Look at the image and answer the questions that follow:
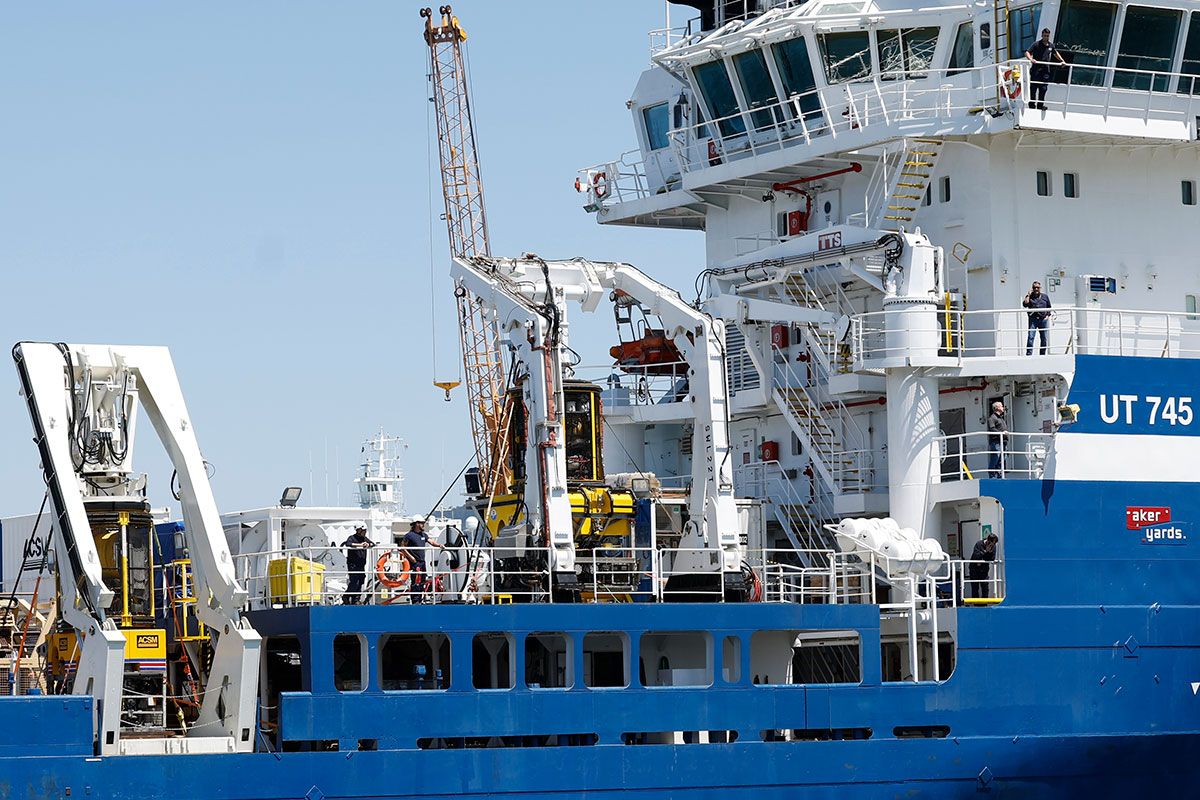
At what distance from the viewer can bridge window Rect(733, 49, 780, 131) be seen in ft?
77.8

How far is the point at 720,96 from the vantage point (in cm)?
2433

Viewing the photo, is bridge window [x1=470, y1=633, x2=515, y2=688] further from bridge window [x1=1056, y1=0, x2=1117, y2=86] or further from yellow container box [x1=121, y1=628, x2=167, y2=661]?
bridge window [x1=1056, y1=0, x2=1117, y2=86]

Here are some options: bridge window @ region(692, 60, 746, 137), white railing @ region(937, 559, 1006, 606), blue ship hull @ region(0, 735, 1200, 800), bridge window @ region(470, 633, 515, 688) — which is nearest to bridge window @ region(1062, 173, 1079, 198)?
bridge window @ region(692, 60, 746, 137)

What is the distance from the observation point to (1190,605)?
809 inches

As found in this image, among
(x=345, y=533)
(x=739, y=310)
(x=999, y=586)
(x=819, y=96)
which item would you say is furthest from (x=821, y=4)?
(x=345, y=533)

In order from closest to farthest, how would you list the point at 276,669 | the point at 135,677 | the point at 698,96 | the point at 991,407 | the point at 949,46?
the point at 135,677, the point at 276,669, the point at 991,407, the point at 949,46, the point at 698,96

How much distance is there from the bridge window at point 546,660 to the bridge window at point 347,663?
5.33 feet

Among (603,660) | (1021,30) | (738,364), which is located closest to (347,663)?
(603,660)

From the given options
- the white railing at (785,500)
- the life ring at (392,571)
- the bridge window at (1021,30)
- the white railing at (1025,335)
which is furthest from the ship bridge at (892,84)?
the life ring at (392,571)

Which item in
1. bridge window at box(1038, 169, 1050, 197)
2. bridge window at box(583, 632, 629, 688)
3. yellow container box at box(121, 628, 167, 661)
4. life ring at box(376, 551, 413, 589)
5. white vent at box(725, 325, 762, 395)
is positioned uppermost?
bridge window at box(1038, 169, 1050, 197)

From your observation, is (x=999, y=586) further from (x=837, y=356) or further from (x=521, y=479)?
(x=521, y=479)

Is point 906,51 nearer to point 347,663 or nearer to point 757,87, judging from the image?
point 757,87

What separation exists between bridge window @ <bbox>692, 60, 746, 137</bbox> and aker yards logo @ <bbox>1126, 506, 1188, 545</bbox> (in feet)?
22.0

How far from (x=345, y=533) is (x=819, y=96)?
8.65 metres
